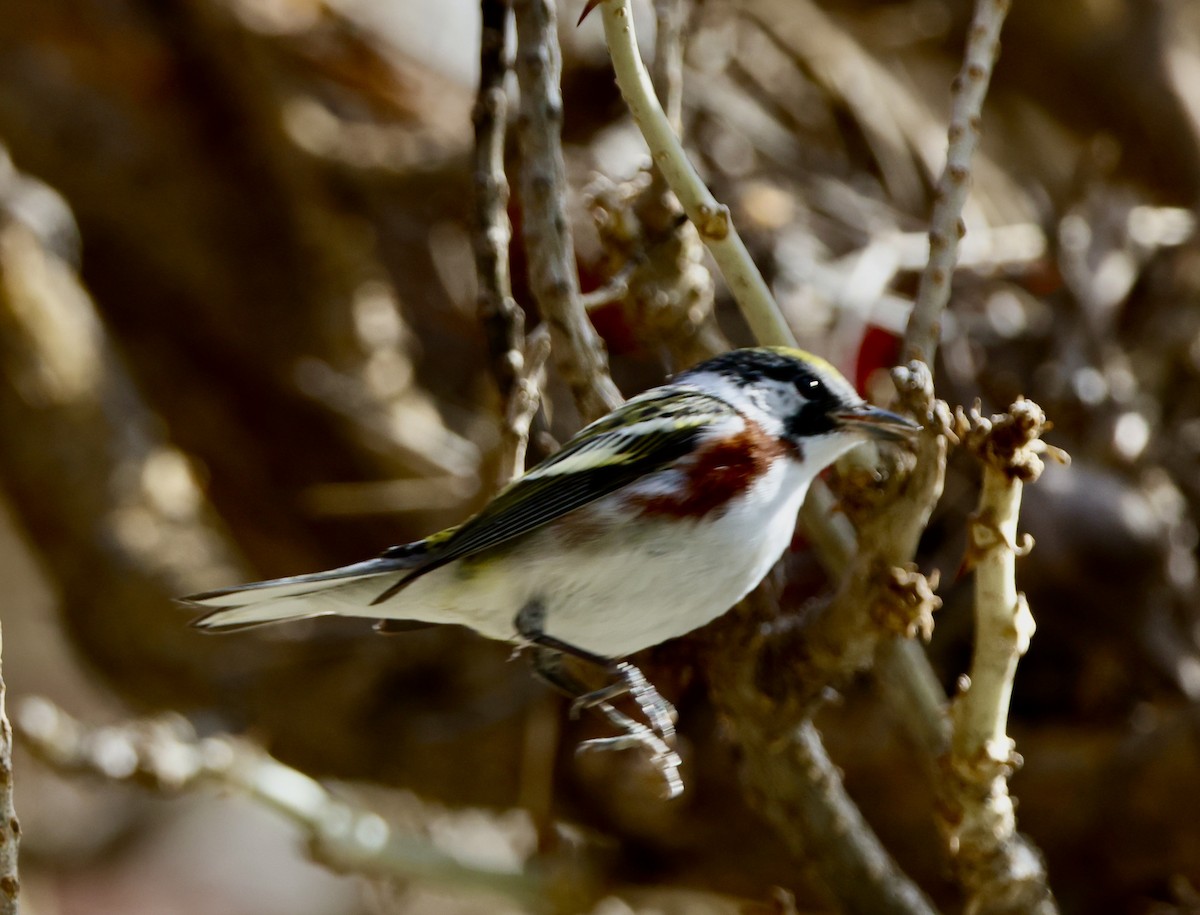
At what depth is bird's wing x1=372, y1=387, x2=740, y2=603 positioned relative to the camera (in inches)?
63.0

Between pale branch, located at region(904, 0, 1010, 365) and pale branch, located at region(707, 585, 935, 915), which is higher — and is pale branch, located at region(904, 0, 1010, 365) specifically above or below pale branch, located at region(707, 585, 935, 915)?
above

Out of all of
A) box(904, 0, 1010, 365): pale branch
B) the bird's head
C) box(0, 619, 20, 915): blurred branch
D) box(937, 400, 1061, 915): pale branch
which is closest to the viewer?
box(0, 619, 20, 915): blurred branch

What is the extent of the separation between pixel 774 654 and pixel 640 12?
7.10 feet

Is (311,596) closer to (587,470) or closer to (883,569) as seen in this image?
(587,470)

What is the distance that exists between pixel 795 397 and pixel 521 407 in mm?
361

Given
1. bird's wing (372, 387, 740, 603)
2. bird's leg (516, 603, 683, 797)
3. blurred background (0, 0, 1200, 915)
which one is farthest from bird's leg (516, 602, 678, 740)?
blurred background (0, 0, 1200, 915)

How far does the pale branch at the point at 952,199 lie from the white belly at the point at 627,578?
24 centimetres

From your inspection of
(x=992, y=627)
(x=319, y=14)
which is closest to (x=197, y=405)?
(x=319, y=14)

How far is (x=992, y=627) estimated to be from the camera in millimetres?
1385

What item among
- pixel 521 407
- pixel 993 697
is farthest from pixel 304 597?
pixel 993 697

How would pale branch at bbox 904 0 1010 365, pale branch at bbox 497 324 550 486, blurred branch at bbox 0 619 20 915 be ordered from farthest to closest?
pale branch at bbox 497 324 550 486
pale branch at bbox 904 0 1010 365
blurred branch at bbox 0 619 20 915

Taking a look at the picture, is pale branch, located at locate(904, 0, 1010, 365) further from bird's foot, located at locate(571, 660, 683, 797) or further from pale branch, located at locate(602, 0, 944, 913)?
bird's foot, located at locate(571, 660, 683, 797)

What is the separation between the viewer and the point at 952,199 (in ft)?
4.82

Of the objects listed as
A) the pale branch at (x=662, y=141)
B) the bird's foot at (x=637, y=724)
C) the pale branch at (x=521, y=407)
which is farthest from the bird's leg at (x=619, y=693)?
the pale branch at (x=662, y=141)
